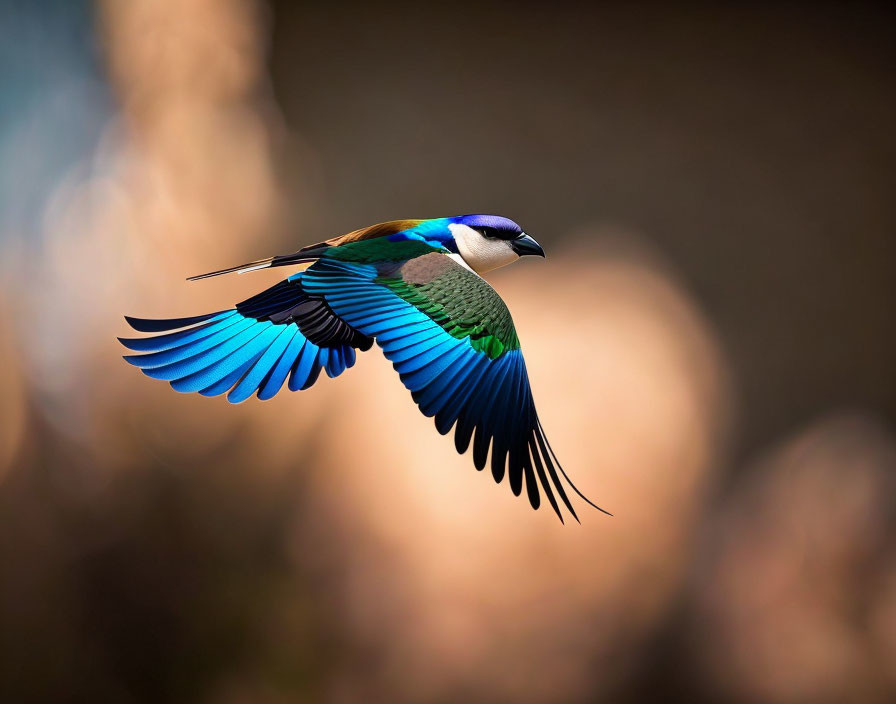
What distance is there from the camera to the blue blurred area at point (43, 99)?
5.98 feet

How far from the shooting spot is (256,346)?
856 millimetres

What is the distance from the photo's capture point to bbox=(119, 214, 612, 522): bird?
72cm

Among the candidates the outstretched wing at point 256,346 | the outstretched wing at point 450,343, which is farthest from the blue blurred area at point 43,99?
the outstretched wing at point 450,343

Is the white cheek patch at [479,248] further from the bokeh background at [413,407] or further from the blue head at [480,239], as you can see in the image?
the bokeh background at [413,407]

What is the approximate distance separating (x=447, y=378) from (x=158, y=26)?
1413 millimetres

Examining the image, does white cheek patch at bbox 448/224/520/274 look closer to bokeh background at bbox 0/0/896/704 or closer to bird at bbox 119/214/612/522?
bird at bbox 119/214/612/522

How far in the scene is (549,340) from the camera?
1.85m

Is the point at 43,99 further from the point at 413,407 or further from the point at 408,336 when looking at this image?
the point at 408,336

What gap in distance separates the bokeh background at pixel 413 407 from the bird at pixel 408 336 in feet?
3.06

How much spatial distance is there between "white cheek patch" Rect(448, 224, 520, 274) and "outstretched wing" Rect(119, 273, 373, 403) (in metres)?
0.12

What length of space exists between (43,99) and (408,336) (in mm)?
1430

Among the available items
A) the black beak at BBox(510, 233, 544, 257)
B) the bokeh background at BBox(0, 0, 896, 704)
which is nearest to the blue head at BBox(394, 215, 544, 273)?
the black beak at BBox(510, 233, 544, 257)

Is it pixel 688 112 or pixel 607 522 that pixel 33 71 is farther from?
pixel 607 522

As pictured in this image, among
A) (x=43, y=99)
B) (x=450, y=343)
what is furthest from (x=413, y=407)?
(x=450, y=343)
